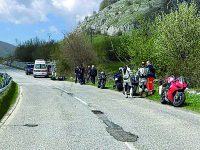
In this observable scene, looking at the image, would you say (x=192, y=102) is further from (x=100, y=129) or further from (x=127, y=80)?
(x=100, y=129)

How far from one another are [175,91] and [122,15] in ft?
342

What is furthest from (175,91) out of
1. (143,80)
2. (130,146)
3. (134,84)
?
(130,146)

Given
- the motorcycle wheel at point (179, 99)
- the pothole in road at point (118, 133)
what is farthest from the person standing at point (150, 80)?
the pothole in road at point (118, 133)

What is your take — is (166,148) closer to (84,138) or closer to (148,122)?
(84,138)

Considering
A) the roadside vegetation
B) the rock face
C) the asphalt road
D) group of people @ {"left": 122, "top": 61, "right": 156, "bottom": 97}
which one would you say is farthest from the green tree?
the rock face

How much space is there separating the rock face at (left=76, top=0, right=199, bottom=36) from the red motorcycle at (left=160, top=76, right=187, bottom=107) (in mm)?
75254

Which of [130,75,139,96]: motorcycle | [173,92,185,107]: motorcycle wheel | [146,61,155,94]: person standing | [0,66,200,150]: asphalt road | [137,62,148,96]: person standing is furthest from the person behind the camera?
[130,75,139,96]: motorcycle

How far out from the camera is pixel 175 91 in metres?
19.1

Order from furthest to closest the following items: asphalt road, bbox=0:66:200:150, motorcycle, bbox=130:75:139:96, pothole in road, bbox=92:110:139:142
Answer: motorcycle, bbox=130:75:139:96
pothole in road, bbox=92:110:139:142
asphalt road, bbox=0:66:200:150

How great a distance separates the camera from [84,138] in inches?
418

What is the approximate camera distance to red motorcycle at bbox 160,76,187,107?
1888 cm

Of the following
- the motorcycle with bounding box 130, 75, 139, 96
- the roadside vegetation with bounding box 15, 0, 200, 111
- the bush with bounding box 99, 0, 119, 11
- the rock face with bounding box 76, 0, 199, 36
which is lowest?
the motorcycle with bounding box 130, 75, 139, 96

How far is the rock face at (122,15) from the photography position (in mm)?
106562

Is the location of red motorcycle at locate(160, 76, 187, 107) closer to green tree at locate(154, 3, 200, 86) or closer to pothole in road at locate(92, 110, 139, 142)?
pothole in road at locate(92, 110, 139, 142)
